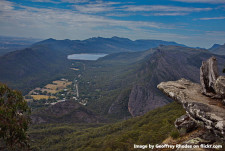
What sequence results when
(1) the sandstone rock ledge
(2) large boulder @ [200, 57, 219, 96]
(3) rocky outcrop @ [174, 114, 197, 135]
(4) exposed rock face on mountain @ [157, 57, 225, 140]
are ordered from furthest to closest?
(2) large boulder @ [200, 57, 219, 96] < (3) rocky outcrop @ [174, 114, 197, 135] < (4) exposed rock face on mountain @ [157, 57, 225, 140] < (1) the sandstone rock ledge

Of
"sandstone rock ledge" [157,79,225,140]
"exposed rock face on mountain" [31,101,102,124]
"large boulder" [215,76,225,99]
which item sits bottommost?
"exposed rock face on mountain" [31,101,102,124]

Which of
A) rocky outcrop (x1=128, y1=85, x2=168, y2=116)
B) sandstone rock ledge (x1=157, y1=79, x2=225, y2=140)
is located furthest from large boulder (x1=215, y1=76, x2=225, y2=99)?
rocky outcrop (x1=128, y1=85, x2=168, y2=116)

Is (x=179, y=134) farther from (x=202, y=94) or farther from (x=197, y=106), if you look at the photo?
(x=202, y=94)

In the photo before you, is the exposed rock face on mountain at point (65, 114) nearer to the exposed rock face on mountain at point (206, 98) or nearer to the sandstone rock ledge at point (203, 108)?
the exposed rock face on mountain at point (206, 98)

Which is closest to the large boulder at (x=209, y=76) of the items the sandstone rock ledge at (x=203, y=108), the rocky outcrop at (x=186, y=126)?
the sandstone rock ledge at (x=203, y=108)

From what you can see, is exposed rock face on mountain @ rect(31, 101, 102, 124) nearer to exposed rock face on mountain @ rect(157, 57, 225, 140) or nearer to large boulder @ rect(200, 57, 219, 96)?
exposed rock face on mountain @ rect(157, 57, 225, 140)

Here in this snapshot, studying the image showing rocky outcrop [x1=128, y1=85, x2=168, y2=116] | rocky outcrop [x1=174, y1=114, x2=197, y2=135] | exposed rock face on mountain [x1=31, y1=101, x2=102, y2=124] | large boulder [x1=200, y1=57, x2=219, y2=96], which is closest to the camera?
rocky outcrop [x1=174, y1=114, x2=197, y2=135]

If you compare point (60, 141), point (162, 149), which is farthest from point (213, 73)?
point (60, 141)
